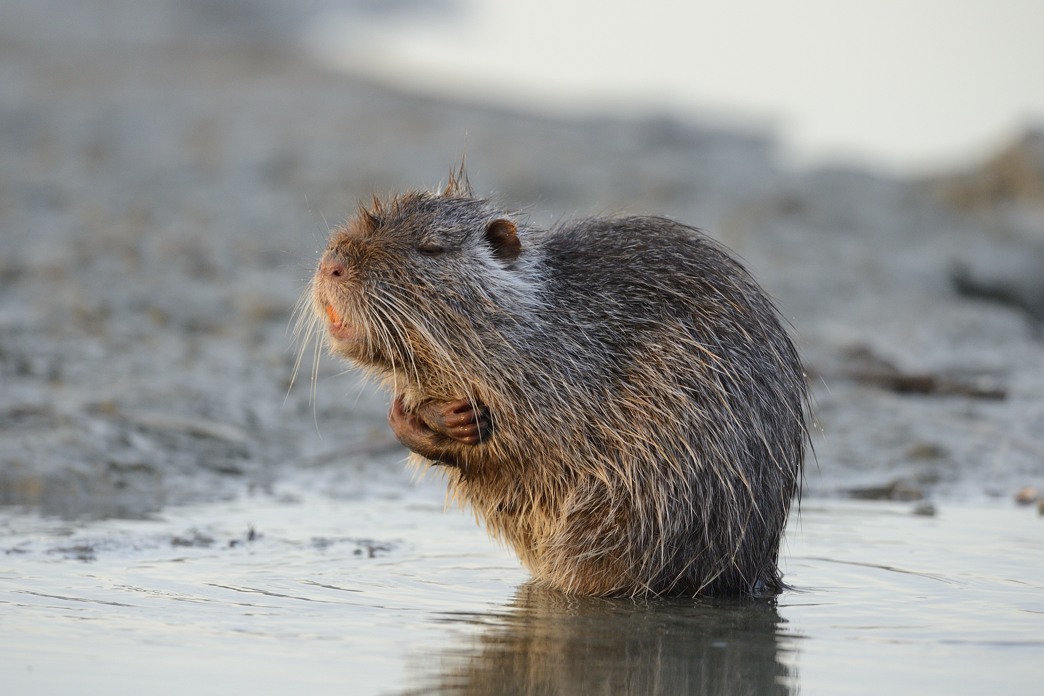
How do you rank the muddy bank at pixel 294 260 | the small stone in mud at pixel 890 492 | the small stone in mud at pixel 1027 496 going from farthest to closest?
the muddy bank at pixel 294 260, the small stone in mud at pixel 890 492, the small stone in mud at pixel 1027 496

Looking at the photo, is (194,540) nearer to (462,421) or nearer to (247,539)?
(247,539)

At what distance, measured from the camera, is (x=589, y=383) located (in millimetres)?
4508

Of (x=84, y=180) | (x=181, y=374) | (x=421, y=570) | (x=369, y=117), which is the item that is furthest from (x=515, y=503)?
(x=369, y=117)

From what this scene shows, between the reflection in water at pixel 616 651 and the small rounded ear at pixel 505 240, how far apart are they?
1098 millimetres

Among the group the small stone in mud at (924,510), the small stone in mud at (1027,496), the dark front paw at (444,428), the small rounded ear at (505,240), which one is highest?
the small rounded ear at (505,240)

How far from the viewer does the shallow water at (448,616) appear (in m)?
3.24

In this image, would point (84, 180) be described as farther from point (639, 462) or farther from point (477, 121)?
point (639, 462)

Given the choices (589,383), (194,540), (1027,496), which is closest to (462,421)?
(589,383)

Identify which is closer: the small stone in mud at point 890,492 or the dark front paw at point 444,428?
the dark front paw at point 444,428

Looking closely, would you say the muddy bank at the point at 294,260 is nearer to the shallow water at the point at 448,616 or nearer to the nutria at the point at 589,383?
the nutria at the point at 589,383

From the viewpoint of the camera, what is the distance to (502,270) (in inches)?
184

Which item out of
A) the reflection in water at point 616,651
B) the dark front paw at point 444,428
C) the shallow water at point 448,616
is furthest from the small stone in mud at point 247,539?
the reflection in water at point 616,651

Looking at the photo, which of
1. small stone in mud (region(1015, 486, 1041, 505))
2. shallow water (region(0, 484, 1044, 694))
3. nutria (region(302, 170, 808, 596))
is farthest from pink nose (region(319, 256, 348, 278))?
small stone in mud (region(1015, 486, 1041, 505))

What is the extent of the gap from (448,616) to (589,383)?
0.96m
